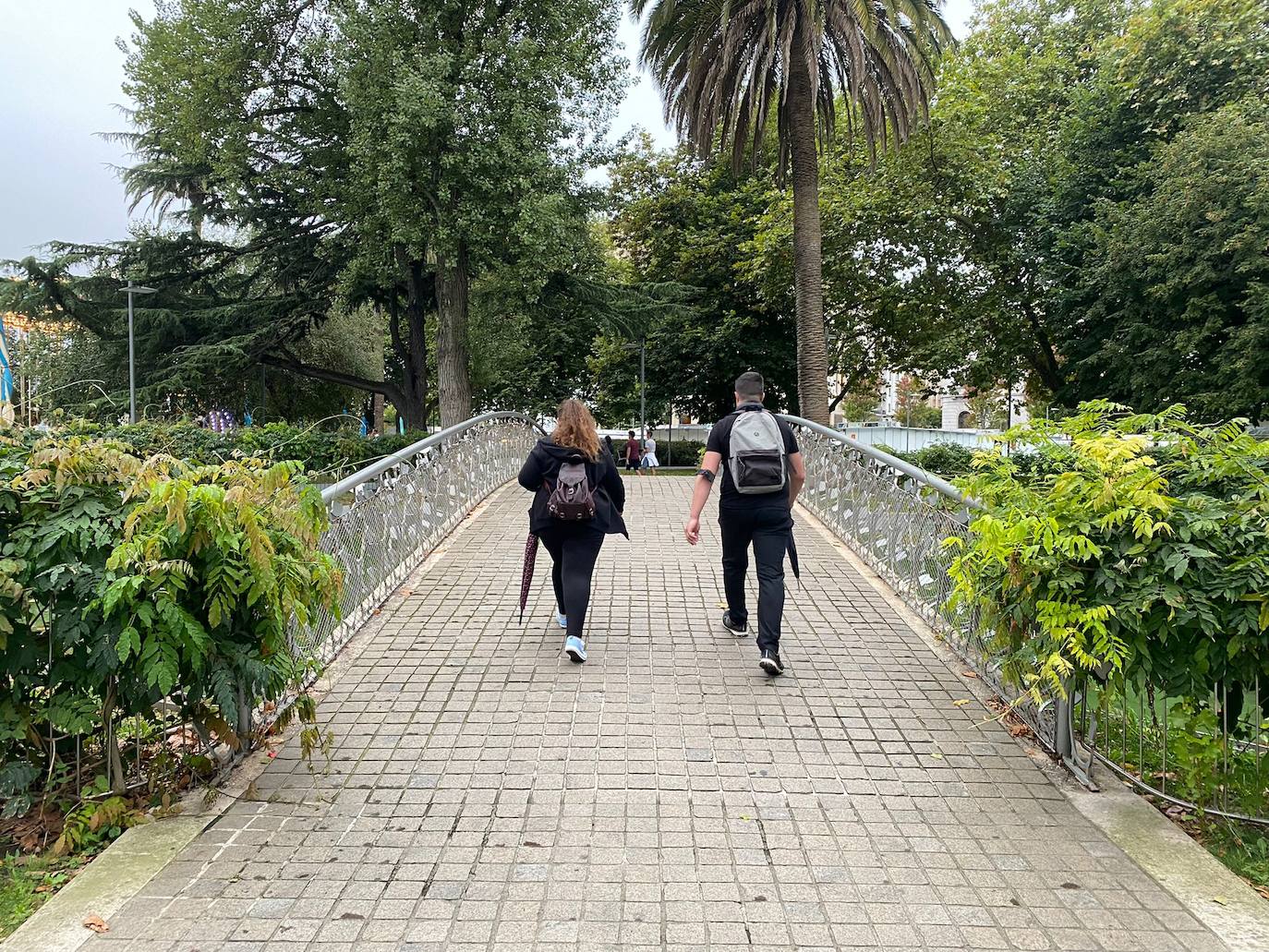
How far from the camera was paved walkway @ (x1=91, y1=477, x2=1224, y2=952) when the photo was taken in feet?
10.5

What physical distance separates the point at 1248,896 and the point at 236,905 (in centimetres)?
364

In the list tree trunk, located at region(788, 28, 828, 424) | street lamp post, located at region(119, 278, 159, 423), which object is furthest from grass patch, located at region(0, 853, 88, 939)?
street lamp post, located at region(119, 278, 159, 423)

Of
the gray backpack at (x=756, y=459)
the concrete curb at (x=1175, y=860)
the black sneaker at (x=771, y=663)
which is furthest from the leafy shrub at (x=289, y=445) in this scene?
the concrete curb at (x=1175, y=860)

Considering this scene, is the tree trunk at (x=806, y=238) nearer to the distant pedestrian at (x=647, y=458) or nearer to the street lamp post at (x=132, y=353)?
the distant pedestrian at (x=647, y=458)

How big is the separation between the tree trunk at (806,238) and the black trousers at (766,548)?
457 inches

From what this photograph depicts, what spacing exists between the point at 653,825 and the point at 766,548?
7.70 ft

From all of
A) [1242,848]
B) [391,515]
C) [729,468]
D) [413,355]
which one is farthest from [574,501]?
[413,355]

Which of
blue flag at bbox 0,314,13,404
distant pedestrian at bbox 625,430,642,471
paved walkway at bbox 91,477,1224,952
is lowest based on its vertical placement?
paved walkway at bbox 91,477,1224,952

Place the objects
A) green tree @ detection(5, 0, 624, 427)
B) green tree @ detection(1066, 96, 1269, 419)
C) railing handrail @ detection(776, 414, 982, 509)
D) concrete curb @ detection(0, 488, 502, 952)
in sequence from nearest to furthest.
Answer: concrete curb @ detection(0, 488, 502, 952) < railing handrail @ detection(776, 414, 982, 509) < green tree @ detection(1066, 96, 1269, 419) < green tree @ detection(5, 0, 624, 427)

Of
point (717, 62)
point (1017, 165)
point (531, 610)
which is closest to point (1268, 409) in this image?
point (1017, 165)

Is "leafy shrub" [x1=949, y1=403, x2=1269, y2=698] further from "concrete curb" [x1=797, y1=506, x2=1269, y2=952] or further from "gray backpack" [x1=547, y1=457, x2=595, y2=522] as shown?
"gray backpack" [x1=547, y1=457, x2=595, y2=522]

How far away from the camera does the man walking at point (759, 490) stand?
5.82 metres

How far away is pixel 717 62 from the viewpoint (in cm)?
1702

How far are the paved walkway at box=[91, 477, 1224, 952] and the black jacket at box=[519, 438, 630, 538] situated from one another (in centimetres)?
90
